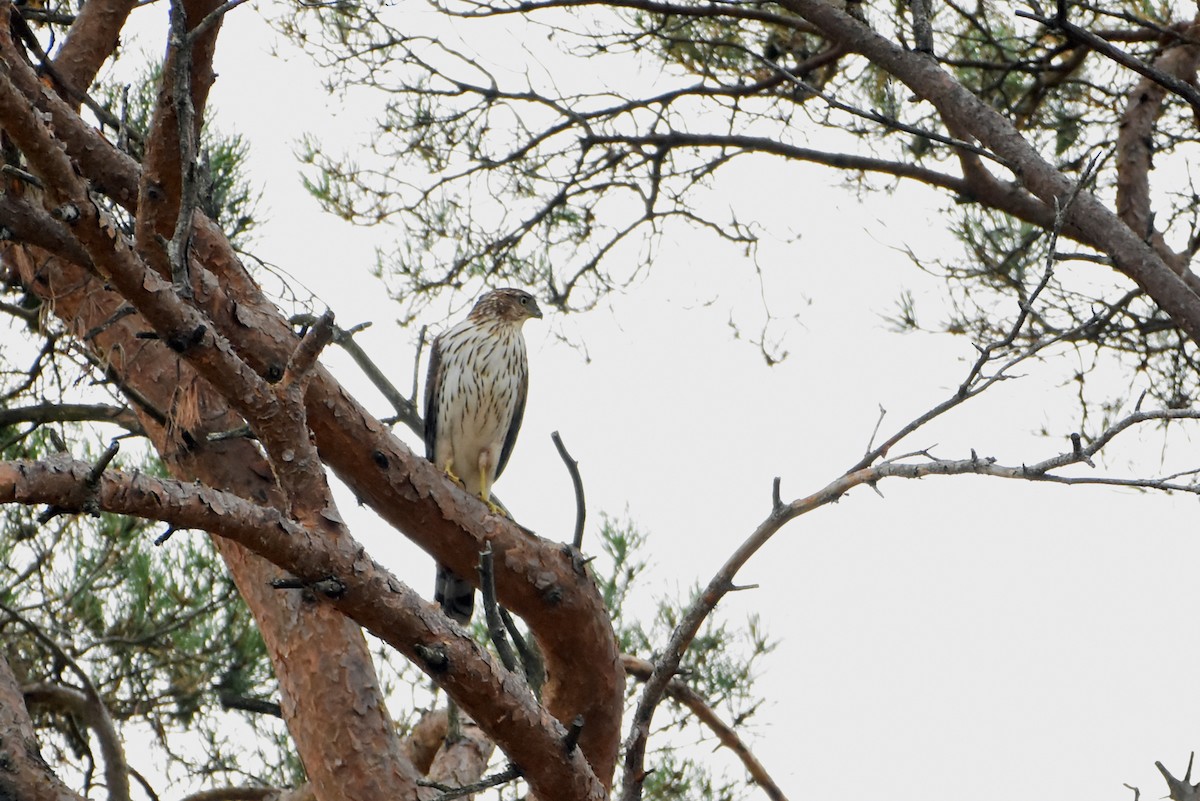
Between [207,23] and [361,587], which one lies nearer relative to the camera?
[207,23]

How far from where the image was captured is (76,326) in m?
3.00

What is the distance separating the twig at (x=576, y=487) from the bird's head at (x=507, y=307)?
2.13 meters

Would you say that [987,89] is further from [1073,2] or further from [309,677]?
[309,677]

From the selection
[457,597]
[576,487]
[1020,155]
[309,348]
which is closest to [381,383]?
[457,597]

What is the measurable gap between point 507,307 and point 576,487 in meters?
2.41

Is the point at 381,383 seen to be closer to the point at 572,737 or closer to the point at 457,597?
the point at 457,597

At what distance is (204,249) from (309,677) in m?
0.88

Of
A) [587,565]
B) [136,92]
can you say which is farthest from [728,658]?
[136,92]

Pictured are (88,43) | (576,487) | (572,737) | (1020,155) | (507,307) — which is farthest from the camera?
(507,307)

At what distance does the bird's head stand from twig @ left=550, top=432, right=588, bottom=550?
2.13 metres

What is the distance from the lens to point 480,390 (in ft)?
16.0

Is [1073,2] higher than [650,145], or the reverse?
[650,145]

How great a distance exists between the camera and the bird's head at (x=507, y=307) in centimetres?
502

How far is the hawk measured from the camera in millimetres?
4875
